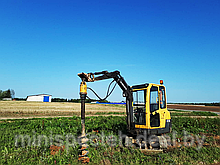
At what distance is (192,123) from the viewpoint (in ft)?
56.3

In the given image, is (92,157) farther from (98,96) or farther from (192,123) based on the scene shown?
(192,123)

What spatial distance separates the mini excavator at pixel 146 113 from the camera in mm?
9539

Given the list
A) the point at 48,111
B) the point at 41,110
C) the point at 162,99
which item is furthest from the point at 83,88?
the point at 41,110

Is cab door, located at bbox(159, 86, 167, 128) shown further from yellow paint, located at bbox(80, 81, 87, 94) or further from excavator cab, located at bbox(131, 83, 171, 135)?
yellow paint, located at bbox(80, 81, 87, 94)

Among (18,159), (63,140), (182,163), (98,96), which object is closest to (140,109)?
(98,96)

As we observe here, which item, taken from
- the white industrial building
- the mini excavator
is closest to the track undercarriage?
the mini excavator

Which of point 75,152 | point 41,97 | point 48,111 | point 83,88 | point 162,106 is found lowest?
point 48,111

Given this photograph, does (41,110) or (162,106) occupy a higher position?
(162,106)

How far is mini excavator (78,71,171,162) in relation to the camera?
9.54 metres

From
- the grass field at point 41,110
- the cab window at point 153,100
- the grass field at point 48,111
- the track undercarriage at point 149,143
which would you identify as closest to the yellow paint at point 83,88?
the cab window at point 153,100

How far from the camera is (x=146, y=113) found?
955 cm

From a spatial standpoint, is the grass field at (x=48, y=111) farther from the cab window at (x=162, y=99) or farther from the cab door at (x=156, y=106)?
the cab door at (x=156, y=106)

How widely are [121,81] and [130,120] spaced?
2299 millimetres

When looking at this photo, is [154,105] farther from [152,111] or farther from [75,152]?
[75,152]
